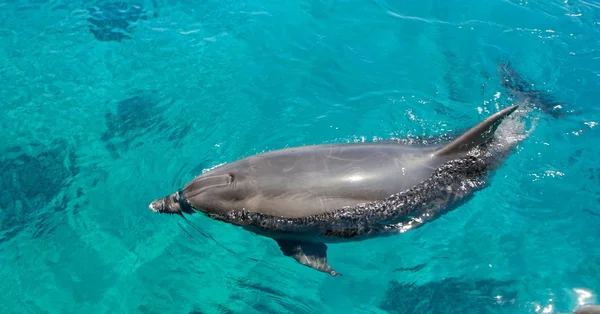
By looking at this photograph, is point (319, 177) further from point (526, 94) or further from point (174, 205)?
point (526, 94)

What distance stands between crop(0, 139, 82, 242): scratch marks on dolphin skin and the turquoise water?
0.11ft

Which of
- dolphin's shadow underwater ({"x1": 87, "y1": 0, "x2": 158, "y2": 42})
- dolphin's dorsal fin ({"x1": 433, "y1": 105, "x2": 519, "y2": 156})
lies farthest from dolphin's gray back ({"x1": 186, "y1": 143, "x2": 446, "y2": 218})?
dolphin's shadow underwater ({"x1": 87, "y1": 0, "x2": 158, "y2": 42})

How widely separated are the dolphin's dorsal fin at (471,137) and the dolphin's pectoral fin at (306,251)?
2.21 meters

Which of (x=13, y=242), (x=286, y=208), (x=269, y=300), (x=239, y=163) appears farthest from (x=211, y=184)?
(x=13, y=242)

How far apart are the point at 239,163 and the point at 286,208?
3.10 ft

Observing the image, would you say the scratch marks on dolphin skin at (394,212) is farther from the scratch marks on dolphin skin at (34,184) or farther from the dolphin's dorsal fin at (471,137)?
the scratch marks on dolphin skin at (34,184)

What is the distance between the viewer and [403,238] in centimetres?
782

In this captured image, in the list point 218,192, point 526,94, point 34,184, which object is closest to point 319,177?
point 218,192

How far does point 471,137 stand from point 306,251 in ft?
9.47

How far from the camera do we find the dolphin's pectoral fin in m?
6.92

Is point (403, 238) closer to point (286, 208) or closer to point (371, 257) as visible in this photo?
point (371, 257)

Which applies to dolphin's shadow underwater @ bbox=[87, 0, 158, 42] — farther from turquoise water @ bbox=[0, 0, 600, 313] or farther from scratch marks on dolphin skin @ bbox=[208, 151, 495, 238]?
scratch marks on dolphin skin @ bbox=[208, 151, 495, 238]

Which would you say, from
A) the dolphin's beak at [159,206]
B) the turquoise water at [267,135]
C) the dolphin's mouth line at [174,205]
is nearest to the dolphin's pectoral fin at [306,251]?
the turquoise water at [267,135]

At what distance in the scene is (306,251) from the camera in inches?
277
